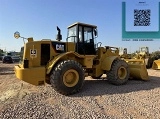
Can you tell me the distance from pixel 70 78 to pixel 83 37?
1.99 meters

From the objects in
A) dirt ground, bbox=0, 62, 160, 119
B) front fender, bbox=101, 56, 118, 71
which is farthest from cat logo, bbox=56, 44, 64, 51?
front fender, bbox=101, 56, 118, 71

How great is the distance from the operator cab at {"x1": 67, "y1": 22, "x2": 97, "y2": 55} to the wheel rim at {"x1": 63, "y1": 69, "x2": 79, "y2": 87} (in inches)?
48.8

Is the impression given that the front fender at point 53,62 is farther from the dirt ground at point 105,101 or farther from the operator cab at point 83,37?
the operator cab at point 83,37

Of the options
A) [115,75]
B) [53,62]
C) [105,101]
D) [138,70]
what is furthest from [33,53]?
[138,70]

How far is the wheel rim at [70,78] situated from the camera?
7.26 m

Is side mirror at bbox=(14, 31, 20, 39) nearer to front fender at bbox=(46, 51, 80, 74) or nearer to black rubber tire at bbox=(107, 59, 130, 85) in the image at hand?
front fender at bbox=(46, 51, 80, 74)

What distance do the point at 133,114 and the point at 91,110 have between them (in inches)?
42.1

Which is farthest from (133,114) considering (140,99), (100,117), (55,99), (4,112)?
(4,112)

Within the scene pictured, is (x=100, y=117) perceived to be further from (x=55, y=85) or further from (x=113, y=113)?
(x=55, y=85)

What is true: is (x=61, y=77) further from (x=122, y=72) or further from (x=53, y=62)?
(x=122, y=72)

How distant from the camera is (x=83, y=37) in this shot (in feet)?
28.2

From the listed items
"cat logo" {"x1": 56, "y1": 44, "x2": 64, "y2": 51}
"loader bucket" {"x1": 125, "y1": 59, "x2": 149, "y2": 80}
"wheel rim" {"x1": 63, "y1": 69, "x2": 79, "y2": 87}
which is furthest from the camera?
"loader bucket" {"x1": 125, "y1": 59, "x2": 149, "y2": 80}

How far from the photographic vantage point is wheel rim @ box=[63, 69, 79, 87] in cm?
726

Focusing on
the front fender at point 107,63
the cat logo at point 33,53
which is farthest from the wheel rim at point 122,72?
the cat logo at point 33,53
